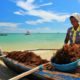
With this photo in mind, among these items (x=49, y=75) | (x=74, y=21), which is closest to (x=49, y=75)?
(x=49, y=75)

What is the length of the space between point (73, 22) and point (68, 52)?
124 centimetres

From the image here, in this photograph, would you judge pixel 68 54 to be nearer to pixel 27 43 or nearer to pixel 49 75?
pixel 49 75

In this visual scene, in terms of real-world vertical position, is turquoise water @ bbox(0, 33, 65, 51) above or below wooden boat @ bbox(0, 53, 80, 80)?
above

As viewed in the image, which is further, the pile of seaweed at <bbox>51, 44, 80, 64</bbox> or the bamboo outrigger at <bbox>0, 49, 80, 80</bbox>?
the pile of seaweed at <bbox>51, 44, 80, 64</bbox>

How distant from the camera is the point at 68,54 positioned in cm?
594

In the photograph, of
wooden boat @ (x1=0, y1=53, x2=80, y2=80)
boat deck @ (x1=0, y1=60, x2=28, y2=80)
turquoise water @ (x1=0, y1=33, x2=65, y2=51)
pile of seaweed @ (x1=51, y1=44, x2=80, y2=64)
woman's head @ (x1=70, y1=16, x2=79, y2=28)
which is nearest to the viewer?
wooden boat @ (x1=0, y1=53, x2=80, y2=80)

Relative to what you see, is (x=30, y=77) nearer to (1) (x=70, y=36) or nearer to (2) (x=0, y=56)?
(1) (x=70, y=36)

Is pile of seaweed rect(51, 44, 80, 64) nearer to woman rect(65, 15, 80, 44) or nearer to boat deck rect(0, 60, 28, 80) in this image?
woman rect(65, 15, 80, 44)

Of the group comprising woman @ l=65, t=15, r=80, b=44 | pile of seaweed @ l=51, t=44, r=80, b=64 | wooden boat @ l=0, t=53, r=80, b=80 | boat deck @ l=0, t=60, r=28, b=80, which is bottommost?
boat deck @ l=0, t=60, r=28, b=80

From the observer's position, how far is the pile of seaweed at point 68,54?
19.4 feet

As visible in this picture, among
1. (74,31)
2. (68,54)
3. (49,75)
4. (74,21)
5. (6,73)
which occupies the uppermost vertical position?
(74,21)

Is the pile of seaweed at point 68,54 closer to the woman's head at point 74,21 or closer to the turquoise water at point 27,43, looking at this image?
the woman's head at point 74,21

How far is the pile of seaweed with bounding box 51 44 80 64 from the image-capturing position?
A: 19.4 feet

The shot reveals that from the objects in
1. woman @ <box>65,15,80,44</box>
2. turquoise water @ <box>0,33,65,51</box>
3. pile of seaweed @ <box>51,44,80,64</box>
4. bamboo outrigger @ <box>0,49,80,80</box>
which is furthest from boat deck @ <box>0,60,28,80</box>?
turquoise water @ <box>0,33,65,51</box>
